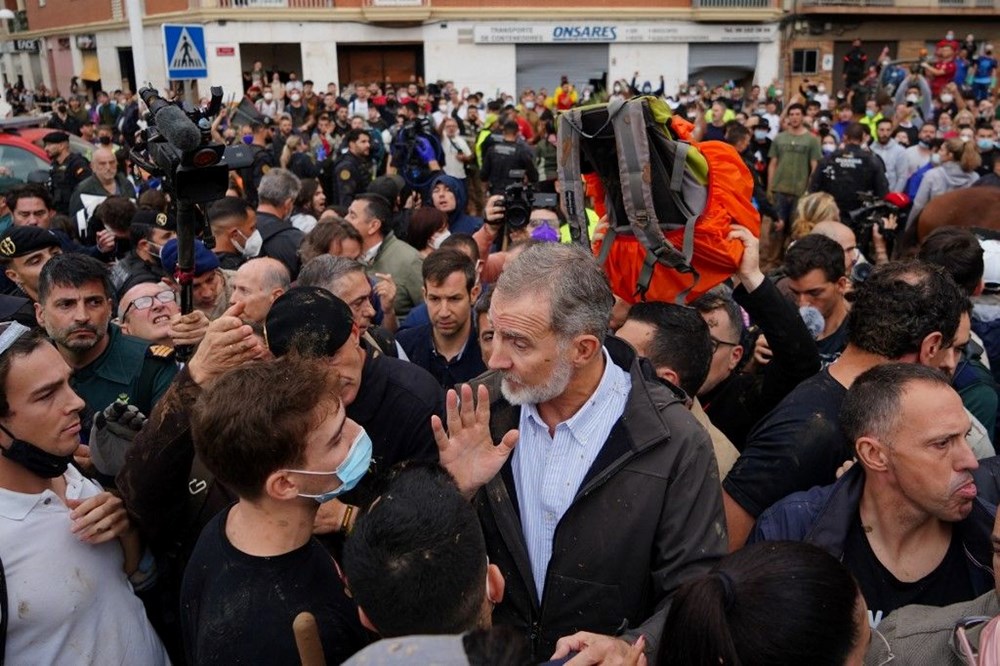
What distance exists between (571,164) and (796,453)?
1.31m

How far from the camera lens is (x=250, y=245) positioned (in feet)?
19.9

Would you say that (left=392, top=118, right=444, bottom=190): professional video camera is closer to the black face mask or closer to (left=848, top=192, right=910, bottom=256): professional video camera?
(left=848, top=192, right=910, bottom=256): professional video camera

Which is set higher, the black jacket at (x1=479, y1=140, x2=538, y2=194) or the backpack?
the backpack

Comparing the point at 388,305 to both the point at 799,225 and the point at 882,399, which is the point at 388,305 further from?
the point at 882,399


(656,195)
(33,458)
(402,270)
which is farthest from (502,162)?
(33,458)

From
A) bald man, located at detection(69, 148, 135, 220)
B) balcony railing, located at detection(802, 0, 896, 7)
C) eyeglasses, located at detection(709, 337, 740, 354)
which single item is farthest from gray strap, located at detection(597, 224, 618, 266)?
balcony railing, located at detection(802, 0, 896, 7)

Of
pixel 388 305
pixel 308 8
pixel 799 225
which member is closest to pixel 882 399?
pixel 388 305

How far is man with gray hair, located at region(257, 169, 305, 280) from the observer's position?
20.2ft

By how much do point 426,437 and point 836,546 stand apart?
1.33m

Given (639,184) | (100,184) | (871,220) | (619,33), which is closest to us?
(639,184)

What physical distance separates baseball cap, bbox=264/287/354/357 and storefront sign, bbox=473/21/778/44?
2707 centimetres

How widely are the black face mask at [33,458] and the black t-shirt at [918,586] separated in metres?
2.27

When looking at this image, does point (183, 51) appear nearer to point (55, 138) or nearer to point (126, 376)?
point (55, 138)

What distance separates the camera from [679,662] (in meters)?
1.66
